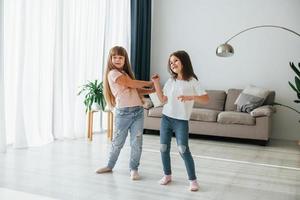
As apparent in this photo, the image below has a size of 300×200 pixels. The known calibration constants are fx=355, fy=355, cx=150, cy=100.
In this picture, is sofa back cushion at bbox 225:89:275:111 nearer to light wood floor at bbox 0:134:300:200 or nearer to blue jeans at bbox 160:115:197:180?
light wood floor at bbox 0:134:300:200

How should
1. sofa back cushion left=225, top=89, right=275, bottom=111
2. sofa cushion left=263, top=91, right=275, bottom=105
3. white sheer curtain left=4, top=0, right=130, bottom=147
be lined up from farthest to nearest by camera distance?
sofa back cushion left=225, top=89, right=275, bottom=111 → sofa cushion left=263, top=91, right=275, bottom=105 → white sheer curtain left=4, top=0, right=130, bottom=147

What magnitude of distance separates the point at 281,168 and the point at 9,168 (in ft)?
9.42

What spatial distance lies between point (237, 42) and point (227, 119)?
163 centimetres

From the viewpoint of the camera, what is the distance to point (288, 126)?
603 cm

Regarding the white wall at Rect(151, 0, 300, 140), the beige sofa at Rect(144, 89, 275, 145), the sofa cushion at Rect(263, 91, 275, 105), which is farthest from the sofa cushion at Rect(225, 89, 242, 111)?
the sofa cushion at Rect(263, 91, 275, 105)

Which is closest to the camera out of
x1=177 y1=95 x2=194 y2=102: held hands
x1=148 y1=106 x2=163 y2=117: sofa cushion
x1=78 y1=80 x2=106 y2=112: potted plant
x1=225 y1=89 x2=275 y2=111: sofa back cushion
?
x1=177 y1=95 x2=194 y2=102: held hands

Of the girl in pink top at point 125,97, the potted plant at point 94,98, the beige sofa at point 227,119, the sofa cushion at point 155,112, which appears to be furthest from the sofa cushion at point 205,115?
the girl in pink top at point 125,97

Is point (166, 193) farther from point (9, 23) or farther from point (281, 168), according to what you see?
point (9, 23)

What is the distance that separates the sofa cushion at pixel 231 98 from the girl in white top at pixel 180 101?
10.1 feet

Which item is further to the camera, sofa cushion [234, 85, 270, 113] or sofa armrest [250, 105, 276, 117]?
sofa cushion [234, 85, 270, 113]

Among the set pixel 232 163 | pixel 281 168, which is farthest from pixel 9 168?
pixel 281 168

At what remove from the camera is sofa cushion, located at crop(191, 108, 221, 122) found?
18.2 feet

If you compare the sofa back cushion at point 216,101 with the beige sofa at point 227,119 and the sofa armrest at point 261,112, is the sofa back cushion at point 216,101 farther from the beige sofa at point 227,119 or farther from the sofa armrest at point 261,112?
the sofa armrest at point 261,112

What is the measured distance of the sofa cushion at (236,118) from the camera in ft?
17.4
